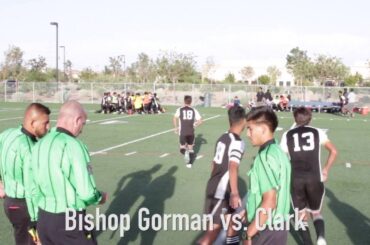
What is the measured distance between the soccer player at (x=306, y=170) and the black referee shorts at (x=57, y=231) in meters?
3.14

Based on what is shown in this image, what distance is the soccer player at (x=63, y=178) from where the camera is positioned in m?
Result: 3.52

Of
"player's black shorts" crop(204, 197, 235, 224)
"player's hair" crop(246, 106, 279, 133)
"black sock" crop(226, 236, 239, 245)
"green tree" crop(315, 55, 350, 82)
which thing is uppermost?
"green tree" crop(315, 55, 350, 82)

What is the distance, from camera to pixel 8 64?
2768 inches

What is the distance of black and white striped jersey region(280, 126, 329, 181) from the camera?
236 inches

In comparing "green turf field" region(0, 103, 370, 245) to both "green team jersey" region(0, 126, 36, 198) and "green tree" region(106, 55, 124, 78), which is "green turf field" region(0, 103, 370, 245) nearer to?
"green team jersey" region(0, 126, 36, 198)

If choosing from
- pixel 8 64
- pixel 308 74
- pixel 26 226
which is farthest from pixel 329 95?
pixel 8 64

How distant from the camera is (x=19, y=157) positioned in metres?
4.46

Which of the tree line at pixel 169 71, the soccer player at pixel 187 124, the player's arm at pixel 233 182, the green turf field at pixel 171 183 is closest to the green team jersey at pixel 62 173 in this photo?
the player's arm at pixel 233 182

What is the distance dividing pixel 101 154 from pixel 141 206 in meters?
5.93

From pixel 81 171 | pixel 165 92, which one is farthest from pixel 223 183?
pixel 165 92

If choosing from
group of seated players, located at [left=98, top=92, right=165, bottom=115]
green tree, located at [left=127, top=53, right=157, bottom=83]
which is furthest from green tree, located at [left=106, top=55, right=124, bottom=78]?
group of seated players, located at [left=98, top=92, right=165, bottom=115]

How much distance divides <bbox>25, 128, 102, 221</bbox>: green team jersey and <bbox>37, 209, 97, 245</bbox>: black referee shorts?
1.8 inches

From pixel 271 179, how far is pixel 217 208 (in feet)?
5.82

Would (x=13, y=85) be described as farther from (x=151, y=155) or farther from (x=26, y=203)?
(x=26, y=203)
